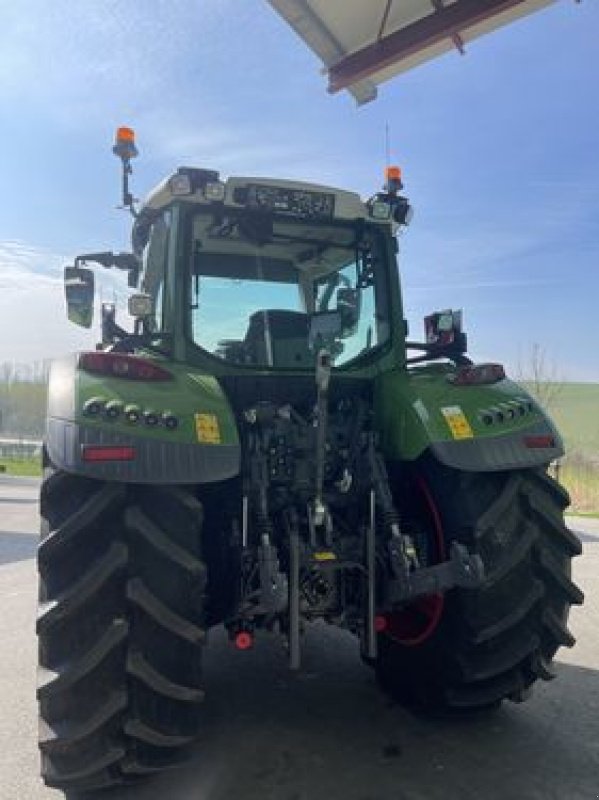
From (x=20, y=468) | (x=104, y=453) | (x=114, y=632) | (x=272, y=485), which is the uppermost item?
(x=20, y=468)

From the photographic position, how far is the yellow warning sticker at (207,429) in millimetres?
3018

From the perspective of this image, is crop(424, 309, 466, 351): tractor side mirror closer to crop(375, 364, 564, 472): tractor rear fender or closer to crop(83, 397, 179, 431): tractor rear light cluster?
crop(375, 364, 564, 472): tractor rear fender

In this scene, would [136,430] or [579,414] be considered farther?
[579,414]

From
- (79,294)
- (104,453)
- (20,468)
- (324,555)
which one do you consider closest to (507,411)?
(324,555)

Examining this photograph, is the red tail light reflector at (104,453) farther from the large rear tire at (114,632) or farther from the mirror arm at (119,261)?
the mirror arm at (119,261)

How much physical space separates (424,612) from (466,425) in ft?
3.51

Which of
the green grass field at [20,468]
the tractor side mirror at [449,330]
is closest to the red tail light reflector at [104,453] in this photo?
the tractor side mirror at [449,330]

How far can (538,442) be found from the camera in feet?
11.5

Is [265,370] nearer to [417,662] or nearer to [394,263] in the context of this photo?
[394,263]

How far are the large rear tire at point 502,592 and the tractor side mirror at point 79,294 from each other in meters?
2.21

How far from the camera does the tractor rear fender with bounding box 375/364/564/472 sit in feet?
11.1

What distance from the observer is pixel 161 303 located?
3.83 meters

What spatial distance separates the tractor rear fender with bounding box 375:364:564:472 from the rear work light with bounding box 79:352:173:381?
1.22 m

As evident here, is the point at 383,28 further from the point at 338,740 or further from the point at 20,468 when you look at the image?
the point at 20,468
